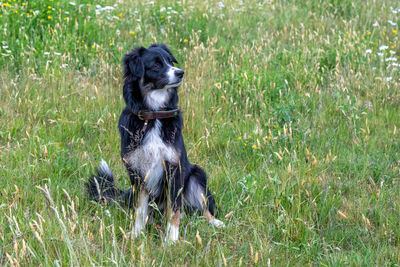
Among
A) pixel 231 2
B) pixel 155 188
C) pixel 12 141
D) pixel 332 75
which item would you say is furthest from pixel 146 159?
pixel 231 2

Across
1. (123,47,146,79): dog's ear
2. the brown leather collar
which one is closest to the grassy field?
the brown leather collar

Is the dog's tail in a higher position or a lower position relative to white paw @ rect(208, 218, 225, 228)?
higher

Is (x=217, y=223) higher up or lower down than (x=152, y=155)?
lower down

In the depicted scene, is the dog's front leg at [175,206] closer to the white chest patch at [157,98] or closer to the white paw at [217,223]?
the white paw at [217,223]

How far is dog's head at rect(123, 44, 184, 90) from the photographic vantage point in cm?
333

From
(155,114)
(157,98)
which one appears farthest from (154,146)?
(157,98)

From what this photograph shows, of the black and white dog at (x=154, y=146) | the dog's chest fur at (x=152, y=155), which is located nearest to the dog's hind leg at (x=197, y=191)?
the black and white dog at (x=154, y=146)

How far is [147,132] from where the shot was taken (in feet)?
10.7

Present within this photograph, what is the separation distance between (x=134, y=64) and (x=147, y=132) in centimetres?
55

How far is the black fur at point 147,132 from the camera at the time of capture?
324cm

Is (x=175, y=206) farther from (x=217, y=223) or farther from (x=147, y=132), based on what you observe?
(x=147, y=132)

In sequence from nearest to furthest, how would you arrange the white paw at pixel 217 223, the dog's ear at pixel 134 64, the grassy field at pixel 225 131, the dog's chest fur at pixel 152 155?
the grassy field at pixel 225 131 < the white paw at pixel 217 223 < the dog's chest fur at pixel 152 155 < the dog's ear at pixel 134 64

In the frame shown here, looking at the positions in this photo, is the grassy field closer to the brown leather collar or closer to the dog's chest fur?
the dog's chest fur

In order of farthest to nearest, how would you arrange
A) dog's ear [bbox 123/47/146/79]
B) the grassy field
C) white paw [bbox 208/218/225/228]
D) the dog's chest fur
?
dog's ear [bbox 123/47/146/79], the dog's chest fur, white paw [bbox 208/218/225/228], the grassy field
